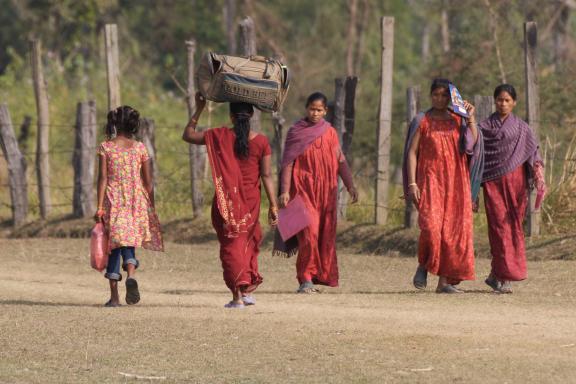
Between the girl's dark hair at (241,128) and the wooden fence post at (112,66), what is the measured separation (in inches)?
272

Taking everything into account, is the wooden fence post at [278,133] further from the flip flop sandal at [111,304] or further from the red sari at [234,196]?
the red sari at [234,196]

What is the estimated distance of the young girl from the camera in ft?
33.4

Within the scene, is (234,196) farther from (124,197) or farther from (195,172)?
(195,172)

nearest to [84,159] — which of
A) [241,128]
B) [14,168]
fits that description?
[14,168]

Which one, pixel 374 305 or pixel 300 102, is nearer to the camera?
pixel 374 305

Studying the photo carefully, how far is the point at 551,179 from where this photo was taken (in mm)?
14984

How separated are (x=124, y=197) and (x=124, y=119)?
547 millimetres

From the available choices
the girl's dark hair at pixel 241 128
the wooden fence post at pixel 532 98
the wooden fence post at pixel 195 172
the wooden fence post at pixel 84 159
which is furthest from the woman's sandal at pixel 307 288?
the wooden fence post at pixel 84 159

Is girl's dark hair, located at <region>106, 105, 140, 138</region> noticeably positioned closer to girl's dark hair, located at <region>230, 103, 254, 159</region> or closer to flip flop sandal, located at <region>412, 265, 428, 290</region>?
girl's dark hair, located at <region>230, 103, 254, 159</region>

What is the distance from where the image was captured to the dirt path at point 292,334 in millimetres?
7582

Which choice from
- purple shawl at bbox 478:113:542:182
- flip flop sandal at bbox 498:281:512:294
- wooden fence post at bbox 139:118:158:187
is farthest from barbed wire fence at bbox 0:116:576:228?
flip flop sandal at bbox 498:281:512:294

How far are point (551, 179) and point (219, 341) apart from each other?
23.5 feet

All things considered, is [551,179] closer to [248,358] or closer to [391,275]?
[391,275]

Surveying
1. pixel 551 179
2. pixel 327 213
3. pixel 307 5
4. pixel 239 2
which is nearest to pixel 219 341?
pixel 327 213
